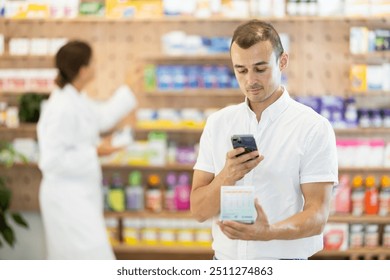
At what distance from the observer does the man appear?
5.89ft

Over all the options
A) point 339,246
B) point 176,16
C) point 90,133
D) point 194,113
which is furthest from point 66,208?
point 339,246

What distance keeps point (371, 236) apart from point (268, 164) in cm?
269

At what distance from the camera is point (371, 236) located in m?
4.32

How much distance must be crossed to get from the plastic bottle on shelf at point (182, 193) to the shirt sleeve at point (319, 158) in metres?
2.63

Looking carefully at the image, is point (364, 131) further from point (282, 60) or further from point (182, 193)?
point (282, 60)

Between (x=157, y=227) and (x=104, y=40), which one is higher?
(x=104, y=40)

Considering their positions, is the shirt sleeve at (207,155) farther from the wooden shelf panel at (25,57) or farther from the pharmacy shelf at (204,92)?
the wooden shelf panel at (25,57)

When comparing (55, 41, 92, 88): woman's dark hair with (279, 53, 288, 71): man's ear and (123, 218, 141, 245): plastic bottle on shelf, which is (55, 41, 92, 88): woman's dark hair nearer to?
(123, 218, 141, 245): plastic bottle on shelf

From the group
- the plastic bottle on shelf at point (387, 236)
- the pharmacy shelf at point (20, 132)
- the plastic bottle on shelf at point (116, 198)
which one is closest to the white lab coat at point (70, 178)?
the plastic bottle on shelf at point (116, 198)

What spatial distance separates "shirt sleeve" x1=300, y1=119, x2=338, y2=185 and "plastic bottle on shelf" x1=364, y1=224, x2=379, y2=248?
8.58 ft

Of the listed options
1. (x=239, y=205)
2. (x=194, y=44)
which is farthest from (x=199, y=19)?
(x=239, y=205)

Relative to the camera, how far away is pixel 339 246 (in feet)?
14.3
